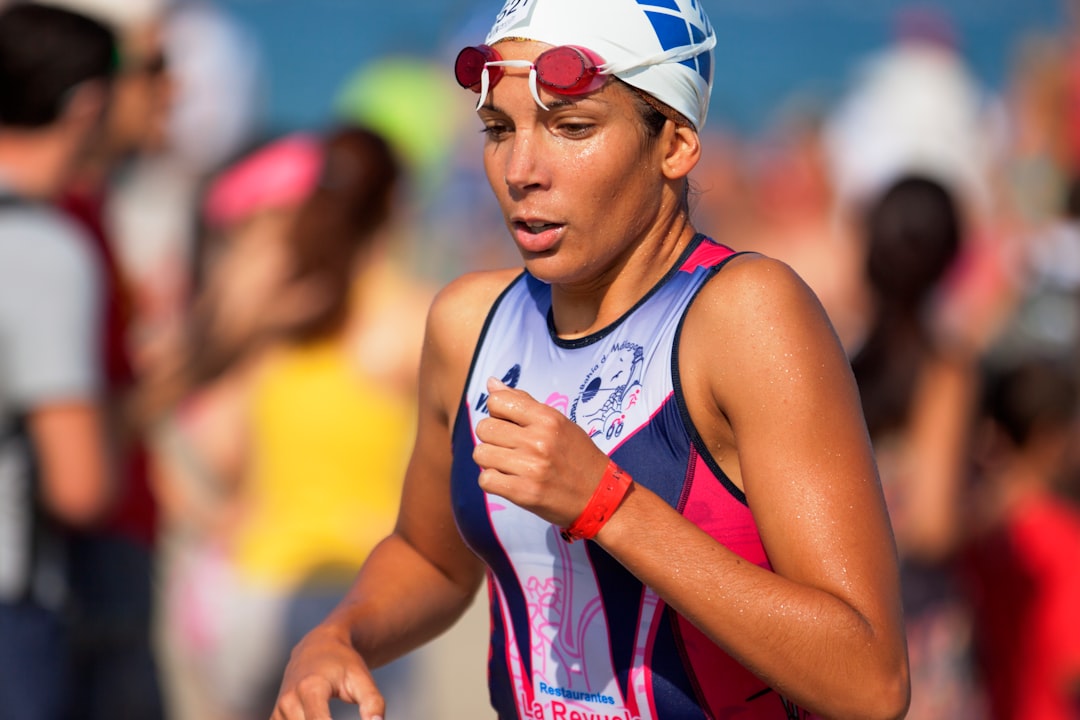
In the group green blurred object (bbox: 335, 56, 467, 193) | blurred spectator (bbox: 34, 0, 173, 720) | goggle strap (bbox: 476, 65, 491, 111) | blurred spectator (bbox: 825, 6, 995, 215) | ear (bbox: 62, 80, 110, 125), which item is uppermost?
blurred spectator (bbox: 825, 6, 995, 215)

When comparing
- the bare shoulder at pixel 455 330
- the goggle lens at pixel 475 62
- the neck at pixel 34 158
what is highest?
the goggle lens at pixel 475 62

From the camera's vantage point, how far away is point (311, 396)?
4957 mm

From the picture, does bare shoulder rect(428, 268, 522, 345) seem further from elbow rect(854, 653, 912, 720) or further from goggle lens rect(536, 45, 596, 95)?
elbow rect(854, 653, 912, 720)

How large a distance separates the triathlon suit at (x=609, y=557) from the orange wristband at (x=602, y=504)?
0.18m

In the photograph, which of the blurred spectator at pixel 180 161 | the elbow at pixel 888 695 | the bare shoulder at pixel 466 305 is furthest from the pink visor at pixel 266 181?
the elbow at pixel 888 695

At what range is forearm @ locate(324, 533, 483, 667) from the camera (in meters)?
2.72

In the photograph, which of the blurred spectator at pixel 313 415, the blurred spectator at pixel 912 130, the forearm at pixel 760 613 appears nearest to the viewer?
the forearm at pixel 760 613

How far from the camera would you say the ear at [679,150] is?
100.0 inches

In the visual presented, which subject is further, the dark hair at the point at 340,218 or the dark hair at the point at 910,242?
the dark hair at the point at 910,242

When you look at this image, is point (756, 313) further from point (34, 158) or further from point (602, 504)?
point (34, 158)

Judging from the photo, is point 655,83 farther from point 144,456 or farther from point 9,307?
point 144,456

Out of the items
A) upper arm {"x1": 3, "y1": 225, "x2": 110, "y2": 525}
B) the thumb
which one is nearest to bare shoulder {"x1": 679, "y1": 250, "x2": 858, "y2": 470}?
the thumb

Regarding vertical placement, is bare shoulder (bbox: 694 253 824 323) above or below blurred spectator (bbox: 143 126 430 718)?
above

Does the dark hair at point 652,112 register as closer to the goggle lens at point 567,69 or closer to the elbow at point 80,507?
the goggle lens at point 567,69
